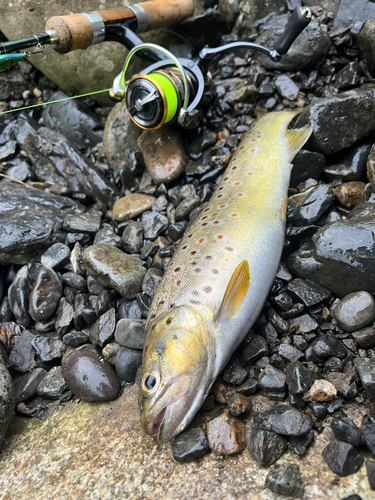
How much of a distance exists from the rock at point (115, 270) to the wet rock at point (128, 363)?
0.56 m

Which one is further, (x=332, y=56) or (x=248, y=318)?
(x=332, y=56)

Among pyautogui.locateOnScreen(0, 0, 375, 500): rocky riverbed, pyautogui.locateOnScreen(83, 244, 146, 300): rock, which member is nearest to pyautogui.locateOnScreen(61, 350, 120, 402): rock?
pyautogui.locateOnScreen(0, 0, 375, 500): rocky riverbed

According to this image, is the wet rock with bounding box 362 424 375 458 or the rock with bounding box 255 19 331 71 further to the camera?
the rock with bounding box 255 19 331 71

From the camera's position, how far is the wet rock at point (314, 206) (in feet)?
11.6

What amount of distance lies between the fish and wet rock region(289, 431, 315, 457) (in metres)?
0.60

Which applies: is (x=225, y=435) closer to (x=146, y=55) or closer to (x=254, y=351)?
(x=254, y=351)

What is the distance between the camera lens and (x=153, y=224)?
4008mm

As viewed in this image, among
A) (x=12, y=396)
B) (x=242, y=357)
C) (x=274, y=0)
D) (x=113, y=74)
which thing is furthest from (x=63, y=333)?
(x=274, y=0)

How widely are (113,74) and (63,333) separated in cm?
359

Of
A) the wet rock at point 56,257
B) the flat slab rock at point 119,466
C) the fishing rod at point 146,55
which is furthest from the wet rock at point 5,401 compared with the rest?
the fishing rod at point 146,55

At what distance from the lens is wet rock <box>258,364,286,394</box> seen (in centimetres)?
263

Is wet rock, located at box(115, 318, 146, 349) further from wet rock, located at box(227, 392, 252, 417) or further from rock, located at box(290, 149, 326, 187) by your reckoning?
rock, located at box(290, 149, 326, 187)

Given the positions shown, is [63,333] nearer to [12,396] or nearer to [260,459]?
[12,396]

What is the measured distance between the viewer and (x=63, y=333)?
3475 millimetres
